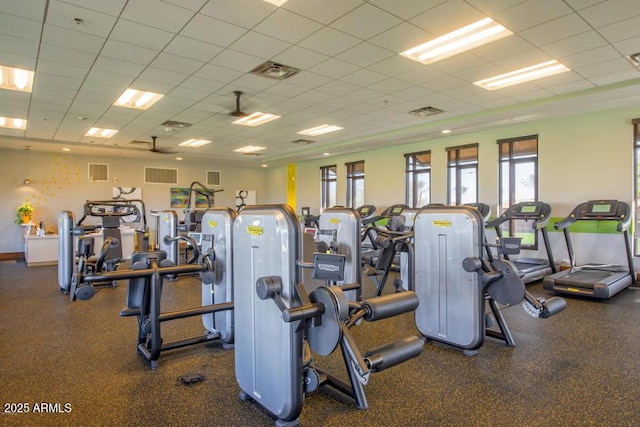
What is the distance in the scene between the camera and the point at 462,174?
9.05m

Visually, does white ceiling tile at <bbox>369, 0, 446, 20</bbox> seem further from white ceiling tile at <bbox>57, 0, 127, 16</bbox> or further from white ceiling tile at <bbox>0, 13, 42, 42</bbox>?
white ceiling tile at <bbox>0, 13, 42, 42</bbox>

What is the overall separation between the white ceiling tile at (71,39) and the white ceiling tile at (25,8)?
0.23 meters

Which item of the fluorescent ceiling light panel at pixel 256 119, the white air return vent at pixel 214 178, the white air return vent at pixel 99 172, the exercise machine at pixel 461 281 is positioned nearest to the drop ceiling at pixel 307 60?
the fluorescent ceiling light panel at pixel 256 119

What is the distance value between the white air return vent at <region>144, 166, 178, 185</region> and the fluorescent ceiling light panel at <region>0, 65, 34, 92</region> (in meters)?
7.27

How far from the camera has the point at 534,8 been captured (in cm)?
354

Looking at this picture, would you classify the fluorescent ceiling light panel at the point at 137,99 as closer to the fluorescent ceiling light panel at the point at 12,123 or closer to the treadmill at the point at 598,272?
the fluorescent ceiling light panel at the point at 12,123

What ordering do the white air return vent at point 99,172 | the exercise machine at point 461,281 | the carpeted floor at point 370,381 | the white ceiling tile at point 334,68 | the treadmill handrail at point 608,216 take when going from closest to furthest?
1. the carpeted floor at point 370,381
2. the exercise machine at point 461,281
3. the white ceiling tile at point 334,68
4. the treadmill handrail at point 608,216
5. the white air return vent at point 99,172

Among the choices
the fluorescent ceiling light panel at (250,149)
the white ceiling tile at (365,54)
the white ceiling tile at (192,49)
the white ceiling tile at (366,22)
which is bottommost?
the fluorescent ceiling light panel at (250,149)

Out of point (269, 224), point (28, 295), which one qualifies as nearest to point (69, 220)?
point (28, 295)

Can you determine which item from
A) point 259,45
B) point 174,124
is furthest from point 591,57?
point 174,124

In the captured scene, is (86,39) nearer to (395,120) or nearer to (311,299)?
(311,299)

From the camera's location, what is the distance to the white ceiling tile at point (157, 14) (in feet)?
11.3

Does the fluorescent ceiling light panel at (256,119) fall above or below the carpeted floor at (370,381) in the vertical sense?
above

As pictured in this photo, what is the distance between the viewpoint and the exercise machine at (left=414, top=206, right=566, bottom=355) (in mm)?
3123
